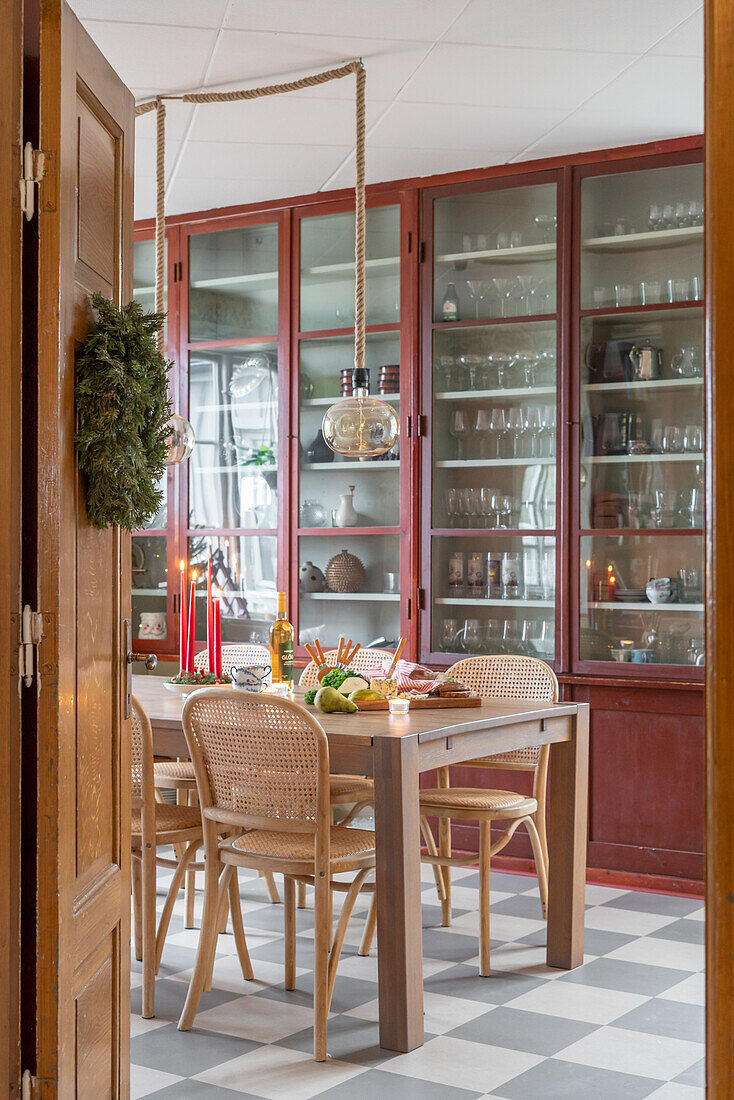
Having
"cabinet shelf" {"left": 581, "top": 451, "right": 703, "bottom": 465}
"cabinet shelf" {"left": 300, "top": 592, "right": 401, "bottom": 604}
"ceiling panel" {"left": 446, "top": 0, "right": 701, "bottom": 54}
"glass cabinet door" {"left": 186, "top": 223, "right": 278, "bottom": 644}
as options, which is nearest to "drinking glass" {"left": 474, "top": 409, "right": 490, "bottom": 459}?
"cabinet shelf" {"left": 581, "top": 451, "right": 703, "bottom": 465}

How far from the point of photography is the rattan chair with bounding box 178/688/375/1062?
2826mm

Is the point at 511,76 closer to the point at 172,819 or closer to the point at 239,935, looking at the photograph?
the point at 172,819

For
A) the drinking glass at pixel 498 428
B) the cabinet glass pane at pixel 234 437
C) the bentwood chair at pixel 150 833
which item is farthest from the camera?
the cabinet glass pane at pixel 234 437

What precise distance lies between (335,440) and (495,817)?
1.26m

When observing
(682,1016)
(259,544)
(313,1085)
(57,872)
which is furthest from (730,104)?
(259,544)

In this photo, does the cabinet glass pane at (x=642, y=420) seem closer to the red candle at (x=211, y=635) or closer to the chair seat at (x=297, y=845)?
the red candle at (x=211, y=635)

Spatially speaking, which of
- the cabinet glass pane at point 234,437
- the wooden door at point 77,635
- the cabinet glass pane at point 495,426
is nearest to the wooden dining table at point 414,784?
the wooden door at point 77,635

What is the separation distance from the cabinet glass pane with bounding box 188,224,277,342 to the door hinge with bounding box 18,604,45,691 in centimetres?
369

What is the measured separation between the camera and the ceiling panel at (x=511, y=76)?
3.71m

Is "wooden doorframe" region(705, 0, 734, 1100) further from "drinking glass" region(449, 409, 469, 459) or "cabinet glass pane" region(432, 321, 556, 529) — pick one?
"drinking glass" region(449, 409, 469, 459)

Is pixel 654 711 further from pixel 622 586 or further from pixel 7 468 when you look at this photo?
pixel 7 468

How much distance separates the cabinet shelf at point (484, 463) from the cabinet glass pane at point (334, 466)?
0.79ft

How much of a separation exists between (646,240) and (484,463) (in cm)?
107

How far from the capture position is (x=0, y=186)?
183 cm
